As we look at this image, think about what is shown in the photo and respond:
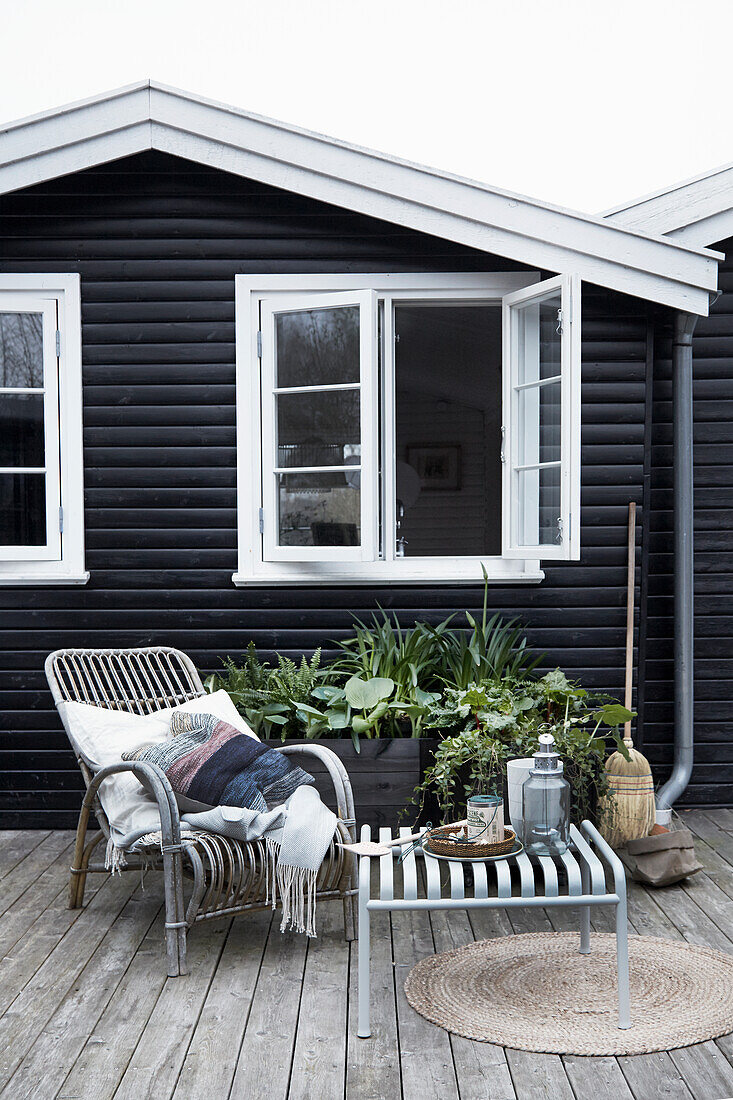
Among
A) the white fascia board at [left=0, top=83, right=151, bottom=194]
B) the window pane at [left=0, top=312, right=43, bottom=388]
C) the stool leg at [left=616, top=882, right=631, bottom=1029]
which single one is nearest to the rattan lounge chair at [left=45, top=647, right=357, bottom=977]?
the stool leg at [left=616, top=882, right=631, bottom=1029]

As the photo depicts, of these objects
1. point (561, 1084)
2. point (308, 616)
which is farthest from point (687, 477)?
point (561, 1084)

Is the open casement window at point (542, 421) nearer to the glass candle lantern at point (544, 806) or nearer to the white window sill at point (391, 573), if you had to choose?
the white window sill at point (391, 573)

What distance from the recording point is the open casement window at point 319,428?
442cm

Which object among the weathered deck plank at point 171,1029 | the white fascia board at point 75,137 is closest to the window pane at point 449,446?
the white fascia board at point 75,137

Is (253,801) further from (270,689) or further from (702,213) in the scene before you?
(702,213)

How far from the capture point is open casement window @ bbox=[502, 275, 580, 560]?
4074mm

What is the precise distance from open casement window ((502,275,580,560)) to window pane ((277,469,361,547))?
67 centimetres

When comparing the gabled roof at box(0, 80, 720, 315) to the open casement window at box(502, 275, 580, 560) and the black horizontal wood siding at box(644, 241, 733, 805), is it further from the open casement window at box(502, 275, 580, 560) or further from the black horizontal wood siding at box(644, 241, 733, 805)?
the black horizontal wood siding at box(644, 241, 733, 805)

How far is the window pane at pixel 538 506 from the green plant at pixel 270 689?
1.02 metres

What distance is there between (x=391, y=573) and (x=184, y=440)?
1072mm

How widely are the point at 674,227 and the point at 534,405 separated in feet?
3.20

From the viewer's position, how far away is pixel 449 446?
8.35 metres

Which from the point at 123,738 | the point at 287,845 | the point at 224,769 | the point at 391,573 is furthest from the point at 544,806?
the point at 391,573

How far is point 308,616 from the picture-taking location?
4.67 meters
